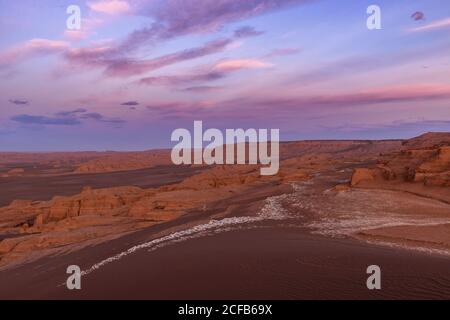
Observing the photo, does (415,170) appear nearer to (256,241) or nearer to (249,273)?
(256,241)

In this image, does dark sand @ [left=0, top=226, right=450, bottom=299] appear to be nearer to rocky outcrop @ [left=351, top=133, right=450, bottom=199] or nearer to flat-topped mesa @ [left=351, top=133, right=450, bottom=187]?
rocky outcrop @ [left=351, top=133, right=450, bottom=199]

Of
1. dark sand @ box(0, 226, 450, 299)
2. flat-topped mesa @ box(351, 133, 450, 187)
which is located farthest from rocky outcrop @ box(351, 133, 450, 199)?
dark sand @ box(0, 226, 450, 299)

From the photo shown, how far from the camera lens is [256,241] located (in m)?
12.8

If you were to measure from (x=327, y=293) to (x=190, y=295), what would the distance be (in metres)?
2.66

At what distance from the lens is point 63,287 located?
9.69 metres

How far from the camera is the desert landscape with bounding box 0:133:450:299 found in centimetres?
920

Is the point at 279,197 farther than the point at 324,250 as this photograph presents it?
Yes

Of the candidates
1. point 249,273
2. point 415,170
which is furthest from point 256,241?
point 415,170

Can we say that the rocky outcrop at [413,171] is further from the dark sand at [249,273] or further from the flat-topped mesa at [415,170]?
the dark sand at [249,273]

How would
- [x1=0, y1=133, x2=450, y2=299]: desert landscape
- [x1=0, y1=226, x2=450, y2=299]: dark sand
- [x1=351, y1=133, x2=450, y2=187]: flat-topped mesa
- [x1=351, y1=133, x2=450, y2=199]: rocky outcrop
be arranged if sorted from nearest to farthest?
1. [x1=0, y1=226, x2=450, y2=299]: dark sand
2. [x1=0, y1=133, x2=450, y2=299]: desert landscape
3. [x1=351, y1=133, x2=450, y2=199]: rocky outcrop
4. [x1=351, y1=133, x2=450, y2=187]: flat-topped mesa

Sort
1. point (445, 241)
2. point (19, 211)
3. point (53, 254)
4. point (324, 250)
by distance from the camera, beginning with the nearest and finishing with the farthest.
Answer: point (324, 250)
point (445, 241)
point (53, 254)
point (19, 211)

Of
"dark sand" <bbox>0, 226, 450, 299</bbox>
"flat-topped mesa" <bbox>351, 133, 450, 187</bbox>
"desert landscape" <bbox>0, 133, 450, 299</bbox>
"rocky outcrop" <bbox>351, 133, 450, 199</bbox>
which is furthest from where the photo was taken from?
"flat-topped mesa" <bbox>351, 133, 450, 187</bbox>
